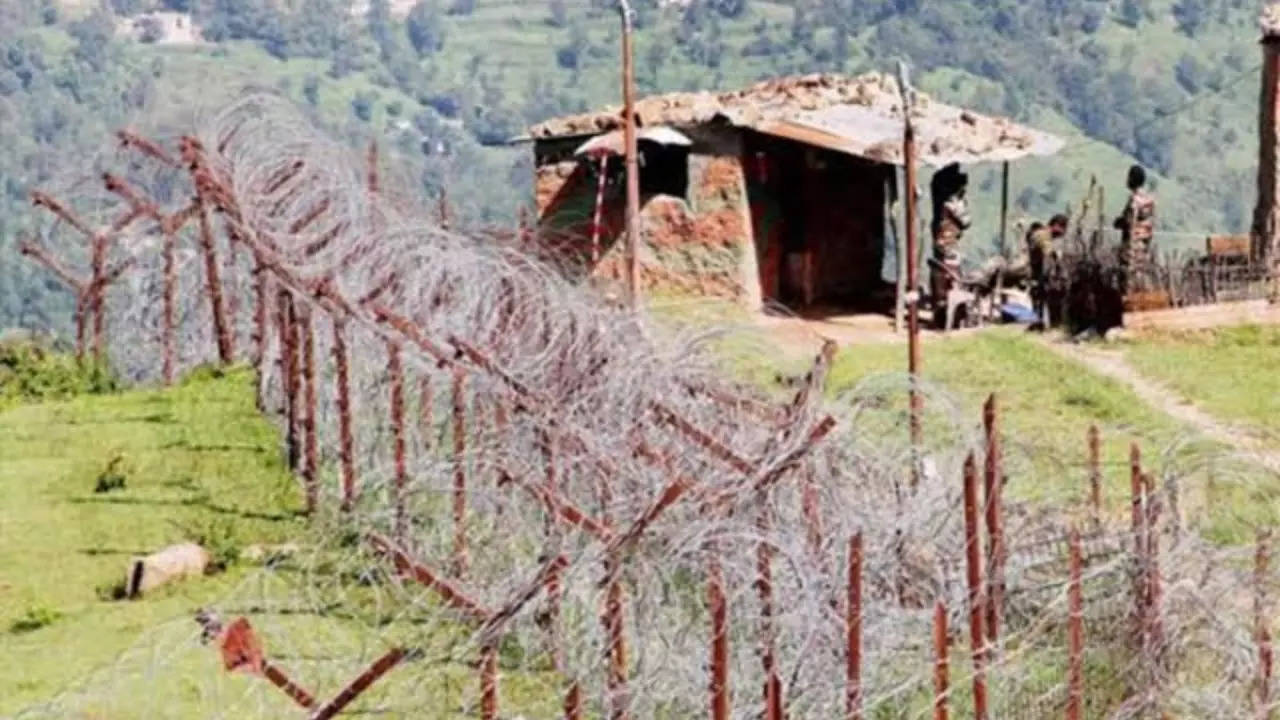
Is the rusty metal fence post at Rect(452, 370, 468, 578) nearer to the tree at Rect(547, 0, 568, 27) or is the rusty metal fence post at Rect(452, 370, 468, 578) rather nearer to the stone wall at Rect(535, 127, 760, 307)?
the stone wall at Rect(535, 127, 760, 307)

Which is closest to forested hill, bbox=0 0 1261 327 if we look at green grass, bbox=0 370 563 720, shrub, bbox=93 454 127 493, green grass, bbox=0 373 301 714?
green grass, bbox=0 373 301 714

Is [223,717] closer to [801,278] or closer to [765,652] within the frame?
[765,652]

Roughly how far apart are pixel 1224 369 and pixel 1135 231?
2.47m

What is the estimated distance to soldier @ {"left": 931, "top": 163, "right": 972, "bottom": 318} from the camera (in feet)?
91.2

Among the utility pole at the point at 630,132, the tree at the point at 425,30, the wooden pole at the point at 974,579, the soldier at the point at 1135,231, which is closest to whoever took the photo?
the wooden pole at the point at 974,579

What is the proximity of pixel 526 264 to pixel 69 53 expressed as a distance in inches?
3646

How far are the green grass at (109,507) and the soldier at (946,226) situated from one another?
26.9ft

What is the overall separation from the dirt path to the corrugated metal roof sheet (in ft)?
9.48

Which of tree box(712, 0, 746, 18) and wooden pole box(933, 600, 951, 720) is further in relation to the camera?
tree box(712, 0, 746, 18)

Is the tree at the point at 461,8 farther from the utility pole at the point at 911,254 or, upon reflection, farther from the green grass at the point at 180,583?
the utility pole at the point at 911,254

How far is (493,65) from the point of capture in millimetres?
125188

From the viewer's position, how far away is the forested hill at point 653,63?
262 feet

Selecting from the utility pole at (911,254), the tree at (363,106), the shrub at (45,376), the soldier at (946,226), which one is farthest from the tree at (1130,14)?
the utility pole at (911,254)

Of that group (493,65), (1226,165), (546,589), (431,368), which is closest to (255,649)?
(546,589)
